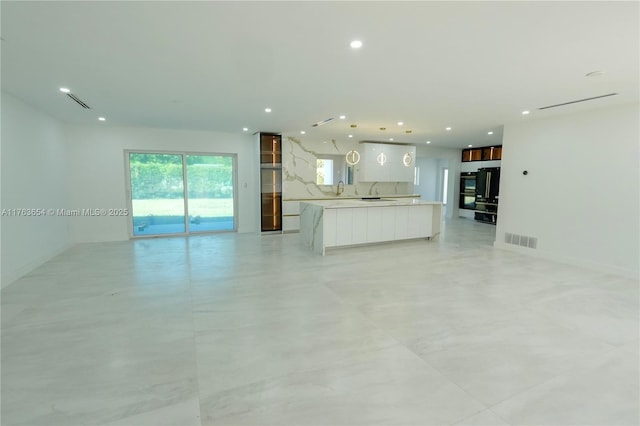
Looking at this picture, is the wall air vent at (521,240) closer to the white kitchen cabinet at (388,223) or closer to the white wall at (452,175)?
the white kitchen cabinet at (388,223)

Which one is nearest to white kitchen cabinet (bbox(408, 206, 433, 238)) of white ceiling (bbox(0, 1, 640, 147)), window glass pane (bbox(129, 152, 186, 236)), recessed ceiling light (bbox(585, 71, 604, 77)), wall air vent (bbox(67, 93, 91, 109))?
white ceiling (bbox(0, 1, 640, 147))

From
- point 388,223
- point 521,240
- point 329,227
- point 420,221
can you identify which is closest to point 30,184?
point 329,227

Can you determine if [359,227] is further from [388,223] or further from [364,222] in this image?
[388,223]

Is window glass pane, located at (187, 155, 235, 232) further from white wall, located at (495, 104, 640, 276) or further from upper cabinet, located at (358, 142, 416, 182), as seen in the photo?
white wall, located at (495, 104, 640, 276)

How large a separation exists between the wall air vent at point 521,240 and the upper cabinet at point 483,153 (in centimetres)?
436

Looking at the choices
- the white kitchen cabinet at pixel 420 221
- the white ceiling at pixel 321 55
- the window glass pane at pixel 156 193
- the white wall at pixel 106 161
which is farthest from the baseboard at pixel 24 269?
the white kitchen cabinet at pixel 420 221

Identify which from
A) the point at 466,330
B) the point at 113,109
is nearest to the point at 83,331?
the point at 466,330

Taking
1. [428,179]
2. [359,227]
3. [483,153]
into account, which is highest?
[483,153]

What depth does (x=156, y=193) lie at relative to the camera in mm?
7504

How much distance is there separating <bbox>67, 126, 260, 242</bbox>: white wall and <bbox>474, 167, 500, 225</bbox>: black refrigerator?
8350 millimetres

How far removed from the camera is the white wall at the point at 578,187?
4.71 meters

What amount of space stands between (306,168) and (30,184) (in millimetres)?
5723

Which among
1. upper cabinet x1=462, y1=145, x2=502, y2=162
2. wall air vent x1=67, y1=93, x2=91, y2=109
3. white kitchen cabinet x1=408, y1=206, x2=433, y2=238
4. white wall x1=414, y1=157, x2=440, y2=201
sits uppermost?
wall air vent x1=67, y1=93, x2=91, y2=109

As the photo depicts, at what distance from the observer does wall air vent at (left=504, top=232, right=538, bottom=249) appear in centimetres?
595
